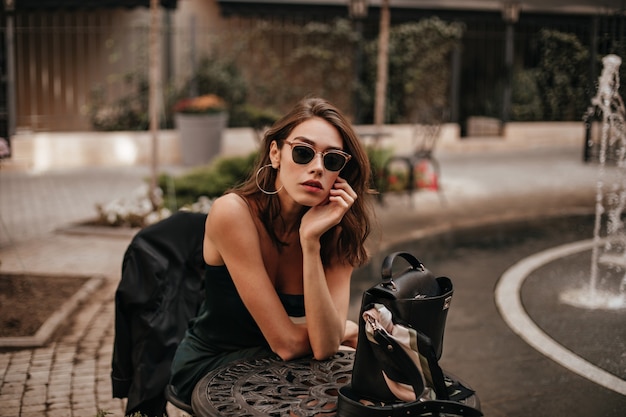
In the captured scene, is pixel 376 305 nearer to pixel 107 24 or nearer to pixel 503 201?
pixel 503 201

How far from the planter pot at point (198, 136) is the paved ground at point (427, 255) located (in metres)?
1.17

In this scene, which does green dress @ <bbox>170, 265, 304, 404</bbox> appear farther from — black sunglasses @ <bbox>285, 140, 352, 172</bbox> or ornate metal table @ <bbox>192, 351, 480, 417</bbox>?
black sunglasses @ <bbox>285, 140, 352, 172</bbox>

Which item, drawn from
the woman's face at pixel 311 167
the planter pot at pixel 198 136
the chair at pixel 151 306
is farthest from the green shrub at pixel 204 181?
the woman's face at pixel 311 167

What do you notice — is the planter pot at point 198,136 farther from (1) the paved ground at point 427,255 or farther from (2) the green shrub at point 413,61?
(2) the green shrub at point 413,61

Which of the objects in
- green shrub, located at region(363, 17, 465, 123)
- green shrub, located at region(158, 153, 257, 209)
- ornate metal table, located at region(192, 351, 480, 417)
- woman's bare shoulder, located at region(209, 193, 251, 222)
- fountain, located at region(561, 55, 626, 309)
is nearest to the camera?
ornate metal table, located at region(192, 351, 480, 417)

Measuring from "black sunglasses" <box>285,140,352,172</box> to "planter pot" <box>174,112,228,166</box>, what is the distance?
11.5m

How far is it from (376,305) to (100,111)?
13.5 metres

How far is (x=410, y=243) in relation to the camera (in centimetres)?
876

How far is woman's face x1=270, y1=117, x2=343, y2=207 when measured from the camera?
9.33 feet

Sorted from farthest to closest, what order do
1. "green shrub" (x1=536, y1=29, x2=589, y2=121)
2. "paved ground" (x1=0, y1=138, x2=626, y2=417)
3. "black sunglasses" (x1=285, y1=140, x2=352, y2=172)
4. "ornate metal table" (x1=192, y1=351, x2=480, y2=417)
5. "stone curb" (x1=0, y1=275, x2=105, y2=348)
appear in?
"green shrub" (x1=536, y1=29, x2=589, y2=121), "stone curb" (x1=0, y1=275, x2=105, y2=348), "paved ground" (x1=0, y1=138, x2=626, y2=417), "black sunglasses" (x1=285, y1=140, x2=352, y2=172), "ornate metal table" (x1=192, y1=351, x2=480, y2=417)

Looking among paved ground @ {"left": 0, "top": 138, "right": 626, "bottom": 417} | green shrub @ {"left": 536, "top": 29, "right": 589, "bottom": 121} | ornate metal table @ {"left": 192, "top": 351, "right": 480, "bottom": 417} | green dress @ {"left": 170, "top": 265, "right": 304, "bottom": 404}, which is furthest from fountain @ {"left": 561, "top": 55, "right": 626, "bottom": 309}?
green shrub @ {"left": 536, "top": 29, "right": 589, "bottom": 121}

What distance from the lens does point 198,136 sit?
14227 mm

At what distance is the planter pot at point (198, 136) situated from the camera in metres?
14.2

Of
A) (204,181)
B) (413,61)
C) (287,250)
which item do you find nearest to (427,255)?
(204,181)
